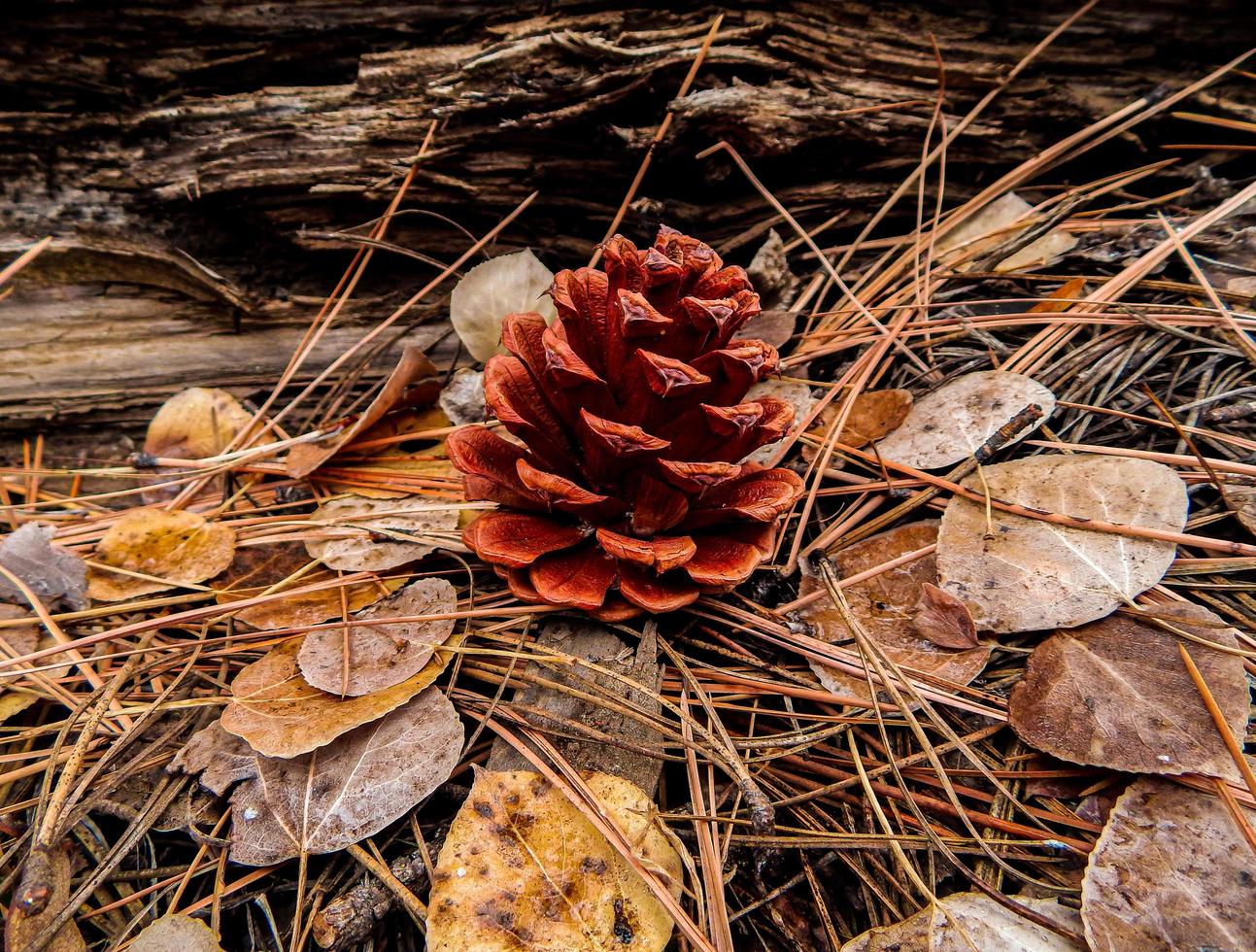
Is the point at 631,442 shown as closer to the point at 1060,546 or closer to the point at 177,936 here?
the point at 1060,546

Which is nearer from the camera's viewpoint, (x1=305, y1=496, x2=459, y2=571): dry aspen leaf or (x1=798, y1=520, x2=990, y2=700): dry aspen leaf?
(x1=798, y1=520, x2=990, y2=700): dry aspen leaf

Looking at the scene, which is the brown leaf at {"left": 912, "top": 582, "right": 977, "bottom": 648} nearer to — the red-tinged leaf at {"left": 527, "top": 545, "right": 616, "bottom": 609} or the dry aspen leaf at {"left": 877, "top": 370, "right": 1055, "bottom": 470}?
the dry aspen leaf at {"left": 877, "top": 370, "right": 1055, "bottom": 470}

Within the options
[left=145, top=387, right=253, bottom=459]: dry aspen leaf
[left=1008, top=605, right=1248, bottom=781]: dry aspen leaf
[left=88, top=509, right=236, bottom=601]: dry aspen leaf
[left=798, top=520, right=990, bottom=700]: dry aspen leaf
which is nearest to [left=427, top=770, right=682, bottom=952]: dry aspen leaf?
[left=798, top=520, right=990, bottom=700]: dry aspen leaf

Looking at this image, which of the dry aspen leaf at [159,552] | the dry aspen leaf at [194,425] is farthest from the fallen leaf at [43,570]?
the dry aspen leaf at [194,425]

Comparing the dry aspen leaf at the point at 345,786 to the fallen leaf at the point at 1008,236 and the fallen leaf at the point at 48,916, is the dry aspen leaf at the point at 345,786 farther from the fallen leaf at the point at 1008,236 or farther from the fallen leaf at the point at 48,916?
the fallen leaf at the point at 1008,236

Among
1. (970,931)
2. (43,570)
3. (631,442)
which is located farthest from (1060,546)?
(43,570)
